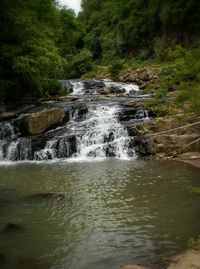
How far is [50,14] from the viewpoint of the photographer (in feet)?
102

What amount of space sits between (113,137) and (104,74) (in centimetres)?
2437

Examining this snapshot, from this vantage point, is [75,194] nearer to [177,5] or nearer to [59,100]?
[59,100]

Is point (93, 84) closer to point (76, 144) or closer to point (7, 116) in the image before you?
point (7, 116)

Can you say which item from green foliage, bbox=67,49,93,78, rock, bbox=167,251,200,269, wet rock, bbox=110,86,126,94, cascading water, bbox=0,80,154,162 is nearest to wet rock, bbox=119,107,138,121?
cascading water, bbox=0,80,154,162

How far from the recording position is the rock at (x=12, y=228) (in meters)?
10.1

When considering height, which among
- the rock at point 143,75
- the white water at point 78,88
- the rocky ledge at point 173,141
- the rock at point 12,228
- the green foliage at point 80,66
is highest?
the green foliage at point 80,66

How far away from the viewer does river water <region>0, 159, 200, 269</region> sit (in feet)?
28.4

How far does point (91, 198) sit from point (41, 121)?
993 centimetres

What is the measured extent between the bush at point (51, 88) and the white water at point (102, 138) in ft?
29.0

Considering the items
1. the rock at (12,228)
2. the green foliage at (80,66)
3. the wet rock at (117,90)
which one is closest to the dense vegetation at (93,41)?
the green foliage at (80,66)

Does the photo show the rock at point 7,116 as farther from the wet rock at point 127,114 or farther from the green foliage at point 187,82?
the green foliage at point 187,82

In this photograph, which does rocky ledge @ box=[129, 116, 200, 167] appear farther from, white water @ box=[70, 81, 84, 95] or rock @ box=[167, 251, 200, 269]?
white water @ box=[70, 81, 84, 95]

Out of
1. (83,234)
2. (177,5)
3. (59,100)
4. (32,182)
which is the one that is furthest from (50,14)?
(83,234)

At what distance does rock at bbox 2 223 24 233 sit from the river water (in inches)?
1.9
